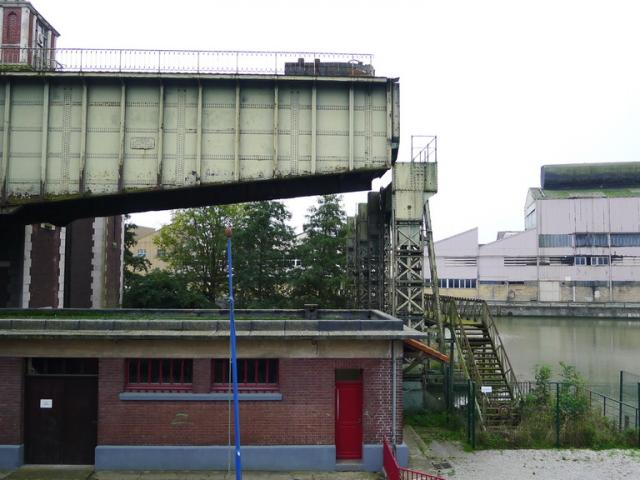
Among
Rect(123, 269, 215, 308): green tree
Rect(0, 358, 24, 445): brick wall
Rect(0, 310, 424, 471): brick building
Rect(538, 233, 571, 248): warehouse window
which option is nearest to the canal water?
Rect(538, 233, 571, 248): warehouse window

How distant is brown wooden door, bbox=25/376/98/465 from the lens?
13.5m

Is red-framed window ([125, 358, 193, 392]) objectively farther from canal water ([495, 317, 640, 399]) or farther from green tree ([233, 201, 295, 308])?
green tree ([233, 201, 295, 308])

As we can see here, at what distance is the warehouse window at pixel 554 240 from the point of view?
82.2 meters

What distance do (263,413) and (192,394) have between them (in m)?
1.75

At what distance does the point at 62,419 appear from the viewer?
1355 cm

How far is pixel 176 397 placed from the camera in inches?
526

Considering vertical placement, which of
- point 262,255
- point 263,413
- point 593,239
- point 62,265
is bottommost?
point 263,413

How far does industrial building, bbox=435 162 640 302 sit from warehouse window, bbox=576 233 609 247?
0.43ft

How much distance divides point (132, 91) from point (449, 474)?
14.3m

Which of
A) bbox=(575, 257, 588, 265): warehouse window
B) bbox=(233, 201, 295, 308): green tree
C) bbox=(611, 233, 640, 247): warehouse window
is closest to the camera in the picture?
bbox=(233, 201, 295, 308): green tree

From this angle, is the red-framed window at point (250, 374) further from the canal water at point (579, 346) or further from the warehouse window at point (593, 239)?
the warehouse window at point (593, 239)

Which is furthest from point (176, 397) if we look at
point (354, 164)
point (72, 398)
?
point (354, 164)

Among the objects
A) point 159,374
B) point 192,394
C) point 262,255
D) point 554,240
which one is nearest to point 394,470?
point 192,394

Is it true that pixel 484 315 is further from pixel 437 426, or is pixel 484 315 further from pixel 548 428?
pixel 548 428
